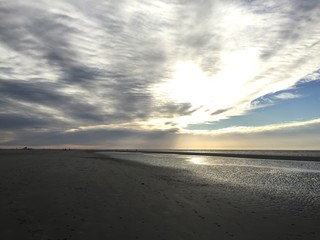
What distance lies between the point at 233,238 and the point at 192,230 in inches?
55.5

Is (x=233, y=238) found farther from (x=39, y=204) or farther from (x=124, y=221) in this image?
(x=39, y=204)

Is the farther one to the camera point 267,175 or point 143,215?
point 267,175

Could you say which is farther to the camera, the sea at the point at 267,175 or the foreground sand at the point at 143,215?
the sea at the point at 267,175

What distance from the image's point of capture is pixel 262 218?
11.9 m

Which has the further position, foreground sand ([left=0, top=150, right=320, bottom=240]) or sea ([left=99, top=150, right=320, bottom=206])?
sea ([left=99, top=150, right=320, bottom=206])

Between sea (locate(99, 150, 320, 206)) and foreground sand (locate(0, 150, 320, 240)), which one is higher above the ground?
sea (locate(99, 150, 320, 206))


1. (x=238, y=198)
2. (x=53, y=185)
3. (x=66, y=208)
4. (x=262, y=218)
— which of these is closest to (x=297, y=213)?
(x=262, y=218)

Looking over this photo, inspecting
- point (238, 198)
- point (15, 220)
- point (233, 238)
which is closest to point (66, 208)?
point (15, 220)

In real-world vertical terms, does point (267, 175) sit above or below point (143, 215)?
above

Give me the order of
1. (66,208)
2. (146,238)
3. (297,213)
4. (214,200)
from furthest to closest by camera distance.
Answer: (214,200) < (297,213) < (66,208) < (146,238)

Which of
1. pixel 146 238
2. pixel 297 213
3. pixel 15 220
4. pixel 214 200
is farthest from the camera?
pixel 214 200

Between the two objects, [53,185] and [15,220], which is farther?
[53,185]

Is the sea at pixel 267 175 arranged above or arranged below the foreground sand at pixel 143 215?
above

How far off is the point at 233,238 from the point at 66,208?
686cm
